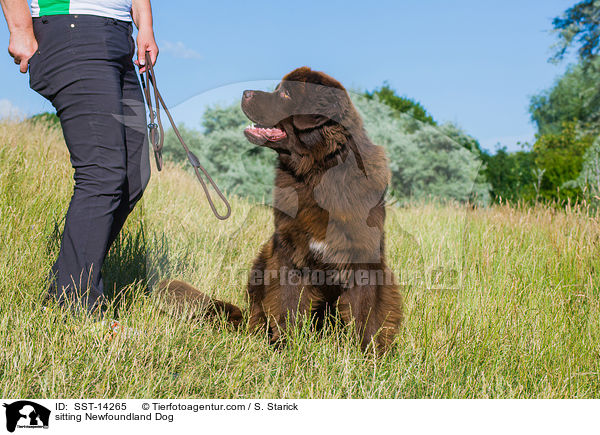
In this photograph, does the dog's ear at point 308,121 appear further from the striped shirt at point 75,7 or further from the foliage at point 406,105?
the foliage at point 406,105

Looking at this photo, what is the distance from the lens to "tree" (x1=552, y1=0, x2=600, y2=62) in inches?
523

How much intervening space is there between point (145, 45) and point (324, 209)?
1284mm

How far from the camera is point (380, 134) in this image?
10.4 feet

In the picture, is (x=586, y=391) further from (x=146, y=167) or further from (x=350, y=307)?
(x=146, y=167)

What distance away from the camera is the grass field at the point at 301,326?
1.88m

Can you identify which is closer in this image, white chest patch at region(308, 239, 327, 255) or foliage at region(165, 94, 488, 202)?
white chest patch at region(308, 239, 327, 255)

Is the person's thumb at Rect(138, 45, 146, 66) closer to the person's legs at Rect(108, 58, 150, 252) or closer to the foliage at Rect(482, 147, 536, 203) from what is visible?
the person's legs at Rect(108, 58, 150, 252)

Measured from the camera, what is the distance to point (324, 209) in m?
2.35

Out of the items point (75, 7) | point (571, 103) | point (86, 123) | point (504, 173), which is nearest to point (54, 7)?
point (75, 7)

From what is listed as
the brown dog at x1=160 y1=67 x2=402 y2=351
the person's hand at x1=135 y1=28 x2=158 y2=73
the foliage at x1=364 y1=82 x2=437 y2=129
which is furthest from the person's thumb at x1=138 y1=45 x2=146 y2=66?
the foliage at x1=364 y1=82 x2=437 y2=129

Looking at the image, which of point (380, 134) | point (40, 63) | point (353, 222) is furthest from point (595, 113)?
point (40, 63)

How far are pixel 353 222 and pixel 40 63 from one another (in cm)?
174
